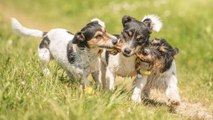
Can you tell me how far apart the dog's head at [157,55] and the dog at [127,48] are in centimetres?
15

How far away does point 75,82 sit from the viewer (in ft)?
26.8

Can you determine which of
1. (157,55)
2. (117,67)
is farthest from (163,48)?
(117,67)

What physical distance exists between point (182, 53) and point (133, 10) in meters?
3.81

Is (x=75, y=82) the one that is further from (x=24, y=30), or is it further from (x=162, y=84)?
(x=24, y=30)

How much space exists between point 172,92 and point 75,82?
4.66ft

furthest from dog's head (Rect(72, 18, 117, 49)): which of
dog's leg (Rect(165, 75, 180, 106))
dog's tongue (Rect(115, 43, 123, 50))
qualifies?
dog's leg (Rect(165, 75, 180, 106))

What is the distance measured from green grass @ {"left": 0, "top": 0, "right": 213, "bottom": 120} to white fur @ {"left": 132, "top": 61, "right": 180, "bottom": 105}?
0.18 metres

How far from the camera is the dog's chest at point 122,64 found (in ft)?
26.6

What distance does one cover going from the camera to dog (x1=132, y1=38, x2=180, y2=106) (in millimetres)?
7910

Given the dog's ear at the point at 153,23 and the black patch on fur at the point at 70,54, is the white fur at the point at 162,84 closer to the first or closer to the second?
the dog's ear at the point at 153,23

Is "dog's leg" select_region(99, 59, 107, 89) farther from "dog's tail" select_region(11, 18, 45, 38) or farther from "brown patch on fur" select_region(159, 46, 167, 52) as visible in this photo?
"dog's tail" select_region(11, 18, 45, 38)

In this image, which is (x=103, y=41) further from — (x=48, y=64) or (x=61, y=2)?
(x=61, y=2)

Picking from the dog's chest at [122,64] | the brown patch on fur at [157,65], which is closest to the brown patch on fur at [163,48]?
the brown patch on fur at [157,65]

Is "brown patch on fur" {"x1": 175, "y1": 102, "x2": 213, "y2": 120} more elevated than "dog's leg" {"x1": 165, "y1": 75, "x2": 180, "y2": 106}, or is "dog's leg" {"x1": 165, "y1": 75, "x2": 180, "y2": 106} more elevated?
"dog's leg" {"x1": 165, "y1": 75, "x2": 180, "y2": 106}
